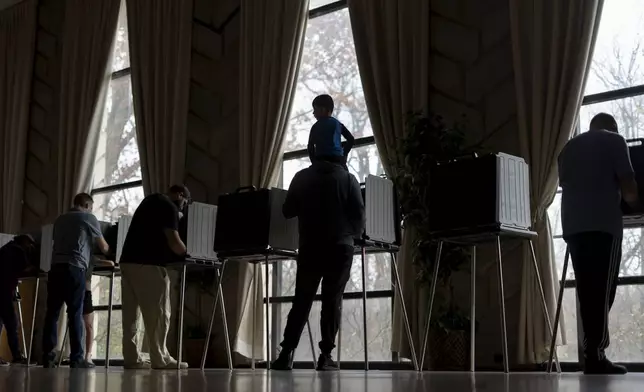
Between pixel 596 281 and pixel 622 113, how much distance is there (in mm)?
2462

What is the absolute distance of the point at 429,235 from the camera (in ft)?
18.4

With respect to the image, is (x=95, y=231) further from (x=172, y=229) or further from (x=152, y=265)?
(x=172, y=229)

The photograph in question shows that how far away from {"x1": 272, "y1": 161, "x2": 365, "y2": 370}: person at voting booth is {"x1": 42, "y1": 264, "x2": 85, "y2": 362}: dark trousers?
211 cm

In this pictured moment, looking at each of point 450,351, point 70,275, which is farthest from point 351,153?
point 70,275

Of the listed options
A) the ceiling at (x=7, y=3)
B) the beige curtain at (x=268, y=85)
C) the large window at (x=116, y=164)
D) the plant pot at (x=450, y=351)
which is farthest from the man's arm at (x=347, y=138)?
the ceiling at (x=7, y=3)

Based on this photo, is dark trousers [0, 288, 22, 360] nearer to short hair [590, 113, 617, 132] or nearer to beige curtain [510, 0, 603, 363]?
beige curtain [510, 0, 603, 363]

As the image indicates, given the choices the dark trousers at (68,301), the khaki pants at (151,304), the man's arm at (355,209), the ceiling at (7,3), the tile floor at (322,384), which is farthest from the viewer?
the ceiling at (7,3)

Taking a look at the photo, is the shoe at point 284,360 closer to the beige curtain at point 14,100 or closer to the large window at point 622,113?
the large window at point 622,113

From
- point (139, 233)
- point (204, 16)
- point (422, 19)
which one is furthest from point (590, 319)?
point (204, 16)

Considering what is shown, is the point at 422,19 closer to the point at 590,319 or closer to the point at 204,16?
the point at 204,16

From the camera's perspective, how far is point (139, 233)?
5.45m

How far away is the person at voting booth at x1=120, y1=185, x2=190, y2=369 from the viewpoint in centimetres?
540

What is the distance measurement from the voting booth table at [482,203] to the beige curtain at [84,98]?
19.0 feet

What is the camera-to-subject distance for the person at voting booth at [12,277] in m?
7.35
